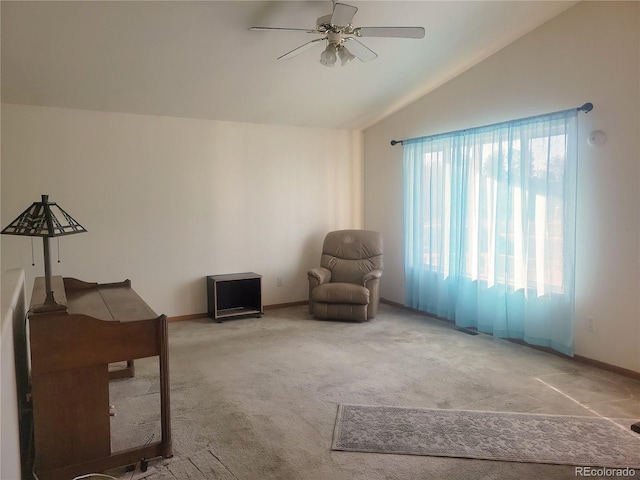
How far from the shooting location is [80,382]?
2236mm

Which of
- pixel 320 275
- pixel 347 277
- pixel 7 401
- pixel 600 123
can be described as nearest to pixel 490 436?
pixel 7 401

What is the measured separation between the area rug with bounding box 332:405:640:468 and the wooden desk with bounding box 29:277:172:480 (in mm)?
1125

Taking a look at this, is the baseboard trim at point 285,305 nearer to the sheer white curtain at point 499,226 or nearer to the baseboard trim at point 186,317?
the baseboard trim at point 186,317

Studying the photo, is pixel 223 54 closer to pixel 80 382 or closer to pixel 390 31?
pixel 390 31

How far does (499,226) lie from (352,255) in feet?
6.13

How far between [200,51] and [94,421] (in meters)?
2.91

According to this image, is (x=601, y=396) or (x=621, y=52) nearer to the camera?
(x=601, y=396)

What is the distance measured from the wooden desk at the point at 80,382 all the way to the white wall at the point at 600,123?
3.33 metres

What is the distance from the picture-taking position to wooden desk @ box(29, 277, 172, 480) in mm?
2150

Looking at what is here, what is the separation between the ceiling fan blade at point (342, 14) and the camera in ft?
9.08

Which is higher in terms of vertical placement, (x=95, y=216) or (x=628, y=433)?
(x=95, y=216)

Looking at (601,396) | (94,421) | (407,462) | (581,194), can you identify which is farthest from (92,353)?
(581,194)

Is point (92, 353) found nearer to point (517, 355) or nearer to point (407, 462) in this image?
point (407, 462)

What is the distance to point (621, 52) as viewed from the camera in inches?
135
